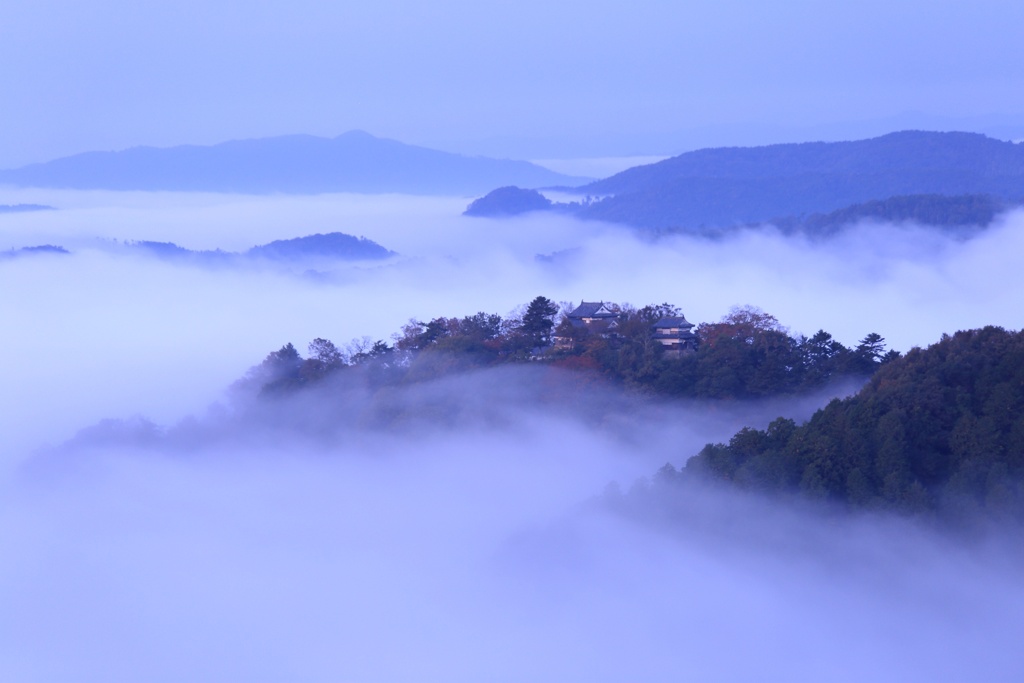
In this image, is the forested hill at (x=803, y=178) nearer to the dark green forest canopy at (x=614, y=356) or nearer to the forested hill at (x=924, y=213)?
the forested hill at (x=924, y=213)

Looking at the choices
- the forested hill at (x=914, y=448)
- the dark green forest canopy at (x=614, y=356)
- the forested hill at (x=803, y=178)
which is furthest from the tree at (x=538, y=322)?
the forested hill at (x=803, y=178)

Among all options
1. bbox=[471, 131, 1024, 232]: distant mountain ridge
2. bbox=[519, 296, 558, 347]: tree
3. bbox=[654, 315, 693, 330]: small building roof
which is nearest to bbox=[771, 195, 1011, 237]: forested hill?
bbox=[471, 131, 1024, 232]: distant mountain ridge

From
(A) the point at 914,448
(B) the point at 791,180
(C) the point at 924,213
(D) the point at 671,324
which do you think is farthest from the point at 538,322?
(B) the point at 791,180

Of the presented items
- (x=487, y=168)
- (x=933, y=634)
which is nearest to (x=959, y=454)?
(x=933, y=634)

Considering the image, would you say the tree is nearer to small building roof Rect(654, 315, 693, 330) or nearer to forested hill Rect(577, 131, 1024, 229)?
small building roof Rect(654, 315, 693, 330)

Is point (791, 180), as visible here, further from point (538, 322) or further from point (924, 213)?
point (538, 322)
